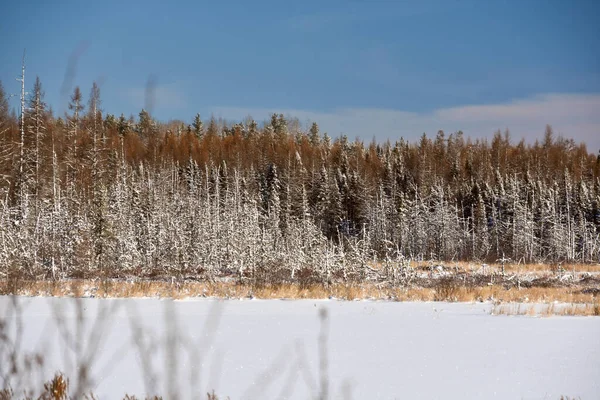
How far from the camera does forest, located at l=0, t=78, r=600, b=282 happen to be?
21.7 m

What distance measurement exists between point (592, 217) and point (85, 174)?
48.0m

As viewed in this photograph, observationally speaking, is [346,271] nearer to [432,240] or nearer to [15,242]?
[15,242]

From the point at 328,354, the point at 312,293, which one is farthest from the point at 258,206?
the point at 328,354

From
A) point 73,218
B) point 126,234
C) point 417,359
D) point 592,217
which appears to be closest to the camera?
point 417,359

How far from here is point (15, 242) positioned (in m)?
17.2

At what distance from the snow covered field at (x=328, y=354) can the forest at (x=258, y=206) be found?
2.85 m

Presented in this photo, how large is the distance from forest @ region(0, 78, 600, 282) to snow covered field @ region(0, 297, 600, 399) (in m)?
2.85

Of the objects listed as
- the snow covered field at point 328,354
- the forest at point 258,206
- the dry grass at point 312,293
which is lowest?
the dry grass at point 312,293

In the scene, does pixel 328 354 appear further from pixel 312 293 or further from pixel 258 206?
pixel 258 206

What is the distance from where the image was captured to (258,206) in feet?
170

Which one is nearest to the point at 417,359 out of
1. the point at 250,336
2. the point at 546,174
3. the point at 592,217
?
the point at 250,336

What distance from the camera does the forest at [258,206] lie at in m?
21.7

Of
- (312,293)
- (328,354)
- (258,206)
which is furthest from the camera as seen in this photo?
(258,206)

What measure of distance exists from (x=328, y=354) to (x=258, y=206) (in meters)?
45.3
